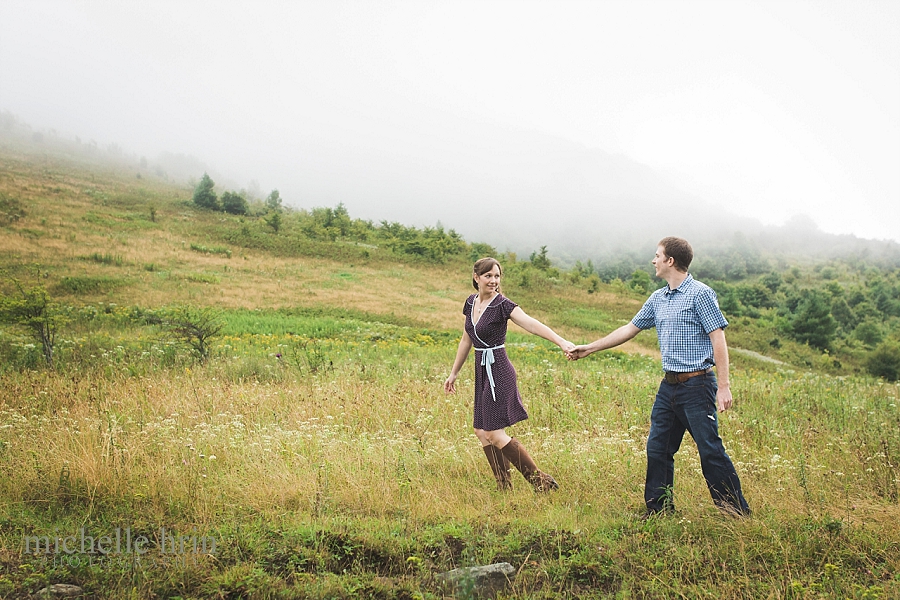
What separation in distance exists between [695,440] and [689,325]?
2.93 feet

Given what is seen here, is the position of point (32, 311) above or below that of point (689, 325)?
below

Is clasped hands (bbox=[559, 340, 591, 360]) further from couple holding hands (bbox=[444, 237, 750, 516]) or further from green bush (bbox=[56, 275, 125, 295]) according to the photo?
green bush (bbox=[56, 275, 125, 295])

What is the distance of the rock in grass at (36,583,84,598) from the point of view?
9.24ft

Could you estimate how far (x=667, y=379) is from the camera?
4.14 meters

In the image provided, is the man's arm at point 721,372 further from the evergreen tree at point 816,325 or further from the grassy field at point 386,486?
the evergreen tree at point 816,325

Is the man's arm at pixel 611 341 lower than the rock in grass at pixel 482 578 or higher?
higher

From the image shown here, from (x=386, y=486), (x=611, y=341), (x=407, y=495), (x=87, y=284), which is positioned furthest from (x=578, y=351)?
(x=87, y=284)

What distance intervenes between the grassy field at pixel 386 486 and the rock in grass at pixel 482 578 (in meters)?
0.08

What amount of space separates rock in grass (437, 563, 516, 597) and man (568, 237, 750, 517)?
1469mm

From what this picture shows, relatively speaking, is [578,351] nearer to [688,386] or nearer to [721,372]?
[688,386]

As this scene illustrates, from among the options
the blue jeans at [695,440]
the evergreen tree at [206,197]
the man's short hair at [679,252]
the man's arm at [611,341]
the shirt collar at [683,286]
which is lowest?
the blue jeans at [695,440]

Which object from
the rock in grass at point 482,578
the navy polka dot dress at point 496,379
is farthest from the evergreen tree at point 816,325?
the rock in grass at point 482,578

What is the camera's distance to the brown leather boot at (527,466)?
441 centimetres

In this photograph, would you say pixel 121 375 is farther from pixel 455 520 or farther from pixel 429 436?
pixel 455 520
